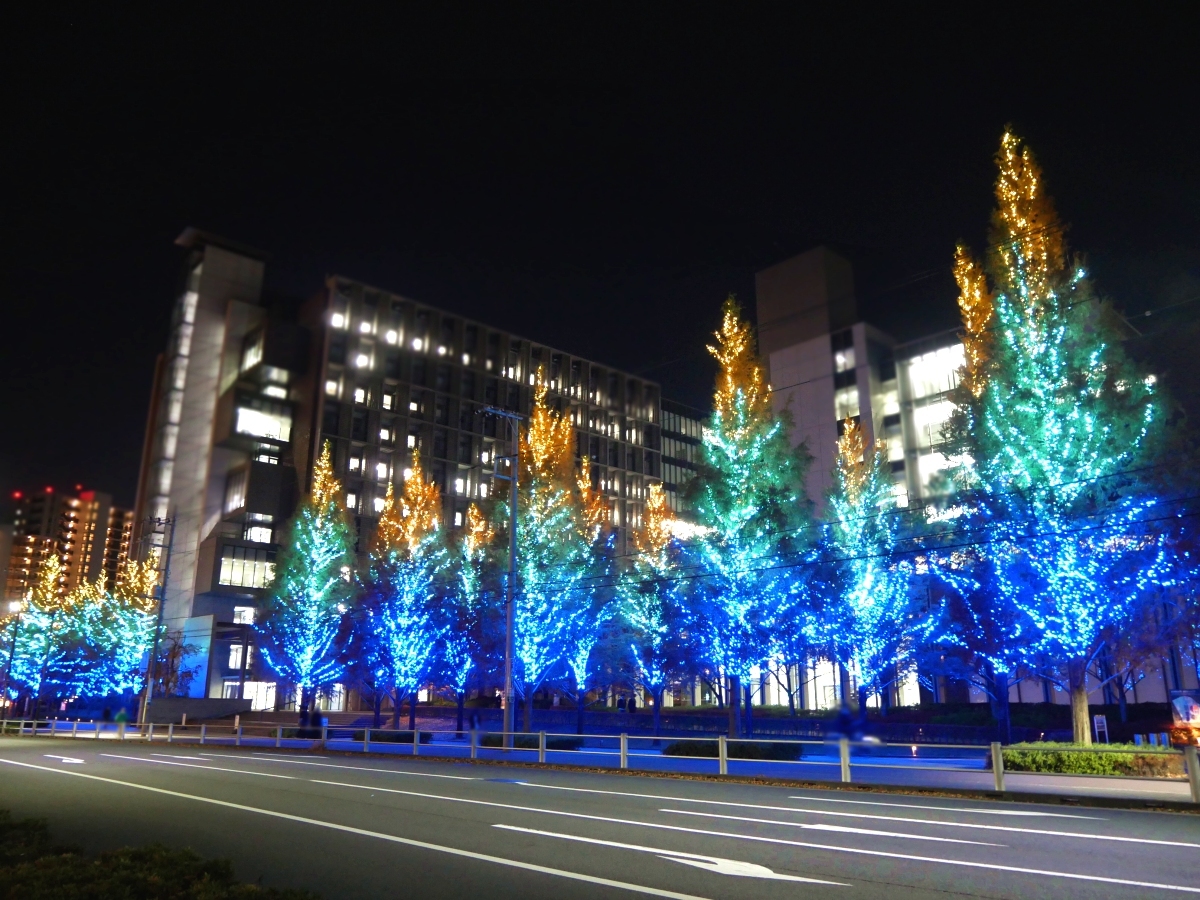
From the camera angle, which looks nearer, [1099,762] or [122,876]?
[122,876]

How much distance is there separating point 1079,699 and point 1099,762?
438 cm

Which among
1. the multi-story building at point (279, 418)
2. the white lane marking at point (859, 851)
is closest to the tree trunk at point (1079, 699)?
the white lane marking at point (859, 851)

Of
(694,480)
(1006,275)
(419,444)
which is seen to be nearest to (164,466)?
(419,444)

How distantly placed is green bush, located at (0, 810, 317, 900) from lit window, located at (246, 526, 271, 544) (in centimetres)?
7139

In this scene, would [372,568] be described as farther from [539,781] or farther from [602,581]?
[539,781]

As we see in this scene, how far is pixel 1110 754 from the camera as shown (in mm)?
17984

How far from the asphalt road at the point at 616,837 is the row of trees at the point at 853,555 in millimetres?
10211

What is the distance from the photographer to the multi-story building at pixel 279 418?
74.9 meters

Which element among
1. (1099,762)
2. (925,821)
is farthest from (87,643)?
(925,821)

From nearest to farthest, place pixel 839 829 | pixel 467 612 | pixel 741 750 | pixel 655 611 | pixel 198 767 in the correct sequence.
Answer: pixel 839 829, pixel 198 767, pixel 741 750, pixel 655 611, pixel 467 612

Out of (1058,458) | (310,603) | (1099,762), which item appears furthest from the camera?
(310,603)

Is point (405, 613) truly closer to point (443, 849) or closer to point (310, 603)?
point (310, 603)

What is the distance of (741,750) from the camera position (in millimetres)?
24719

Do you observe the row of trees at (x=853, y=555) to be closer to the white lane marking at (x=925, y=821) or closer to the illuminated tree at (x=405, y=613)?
the illuminated tree at (x=405, y=613)
